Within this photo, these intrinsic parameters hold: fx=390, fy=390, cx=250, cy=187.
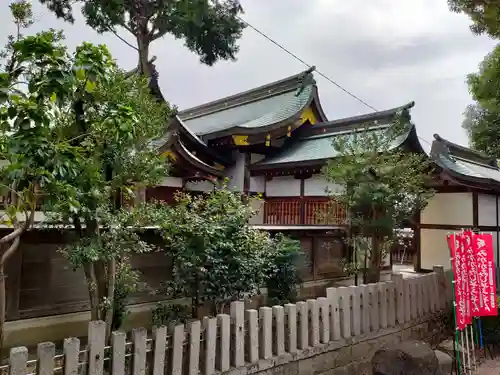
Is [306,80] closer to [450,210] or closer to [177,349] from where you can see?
[450,210]

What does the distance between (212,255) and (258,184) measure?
8605 millimetres

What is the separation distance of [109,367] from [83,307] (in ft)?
7.36

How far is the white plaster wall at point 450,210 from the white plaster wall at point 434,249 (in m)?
0.33

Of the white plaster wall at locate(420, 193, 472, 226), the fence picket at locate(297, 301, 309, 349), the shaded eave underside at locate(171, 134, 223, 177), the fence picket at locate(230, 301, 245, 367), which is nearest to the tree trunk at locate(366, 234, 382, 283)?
the fence picket at locate(297, 301, 309, 349)

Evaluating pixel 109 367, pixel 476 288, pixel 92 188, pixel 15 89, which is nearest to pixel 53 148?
pixel 15 89

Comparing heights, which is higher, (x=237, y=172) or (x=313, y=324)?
(x=237, y=172)

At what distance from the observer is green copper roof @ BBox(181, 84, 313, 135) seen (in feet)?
45.6

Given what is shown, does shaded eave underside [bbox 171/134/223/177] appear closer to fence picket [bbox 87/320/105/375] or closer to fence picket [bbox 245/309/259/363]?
fence picket [bbox 245/309/259/363]

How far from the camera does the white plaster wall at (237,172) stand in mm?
12953

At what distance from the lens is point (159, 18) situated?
11.9m

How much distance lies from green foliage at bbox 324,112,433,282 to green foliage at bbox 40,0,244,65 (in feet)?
23.3

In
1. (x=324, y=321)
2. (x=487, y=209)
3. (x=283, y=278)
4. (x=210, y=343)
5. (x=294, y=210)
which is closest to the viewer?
(x=210, y=343)

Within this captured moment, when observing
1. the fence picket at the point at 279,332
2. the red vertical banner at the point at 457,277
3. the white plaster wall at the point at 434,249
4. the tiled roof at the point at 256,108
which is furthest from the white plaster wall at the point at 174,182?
the white plaster wall at the point at 434,249

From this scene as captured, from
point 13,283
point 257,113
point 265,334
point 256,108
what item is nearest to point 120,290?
point 13,283
